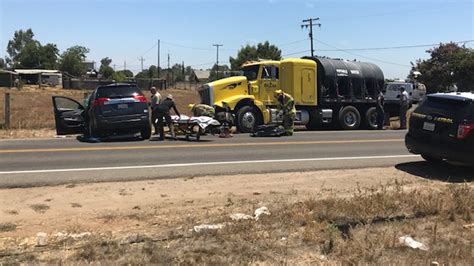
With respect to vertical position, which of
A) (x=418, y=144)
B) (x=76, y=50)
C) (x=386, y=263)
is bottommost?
(x=386, y=263)

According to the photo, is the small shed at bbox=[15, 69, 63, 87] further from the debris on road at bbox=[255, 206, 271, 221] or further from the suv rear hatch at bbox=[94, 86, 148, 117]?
the debris on road at bbox=[255, 206, 271, 221]

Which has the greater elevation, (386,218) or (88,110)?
(88,110)

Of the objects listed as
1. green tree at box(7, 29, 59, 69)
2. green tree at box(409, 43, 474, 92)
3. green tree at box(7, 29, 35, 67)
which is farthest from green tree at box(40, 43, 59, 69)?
green tree at box(409, 43, 474, 92)

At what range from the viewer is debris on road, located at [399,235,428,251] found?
18.5 feet

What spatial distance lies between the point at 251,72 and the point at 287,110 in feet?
9.86

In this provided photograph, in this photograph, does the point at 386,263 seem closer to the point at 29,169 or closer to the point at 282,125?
the point at 29,169

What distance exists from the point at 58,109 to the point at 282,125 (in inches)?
296

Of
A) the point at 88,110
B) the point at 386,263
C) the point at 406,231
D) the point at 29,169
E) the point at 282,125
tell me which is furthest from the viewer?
the point at 282,125

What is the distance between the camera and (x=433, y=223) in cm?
652

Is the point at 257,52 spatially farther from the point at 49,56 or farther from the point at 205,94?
the point at 205,94

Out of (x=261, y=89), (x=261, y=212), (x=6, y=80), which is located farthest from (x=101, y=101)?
(x=6, y=80)

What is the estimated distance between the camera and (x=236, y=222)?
20.8 feet

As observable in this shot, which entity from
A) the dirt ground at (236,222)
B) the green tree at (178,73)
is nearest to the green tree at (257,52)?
the green tree at (178,73)

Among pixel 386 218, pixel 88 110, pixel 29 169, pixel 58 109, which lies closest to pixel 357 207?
pixel 386 218
